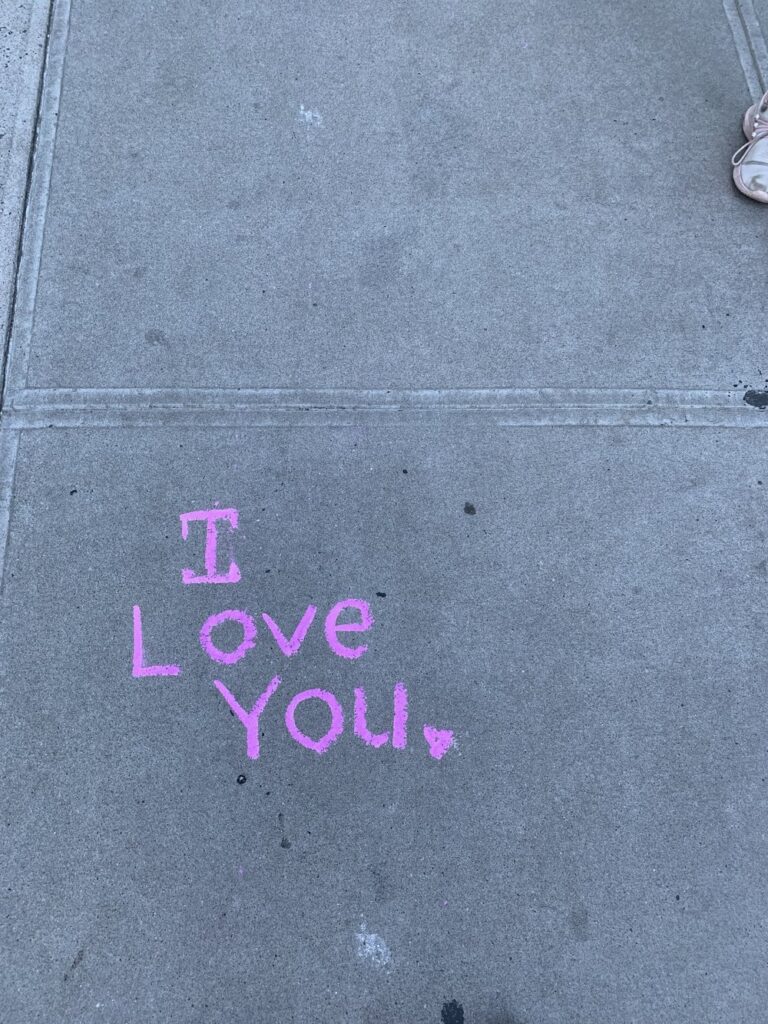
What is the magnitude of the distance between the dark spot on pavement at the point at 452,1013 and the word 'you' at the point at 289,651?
75cm

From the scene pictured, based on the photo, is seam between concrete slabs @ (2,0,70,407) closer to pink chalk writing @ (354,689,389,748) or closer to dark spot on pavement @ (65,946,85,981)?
pink chalk writing @ (354,689,389,748)

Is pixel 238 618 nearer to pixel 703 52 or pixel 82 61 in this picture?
pixel 82 61

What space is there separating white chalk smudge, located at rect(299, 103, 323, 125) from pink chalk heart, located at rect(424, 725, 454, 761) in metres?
2.71

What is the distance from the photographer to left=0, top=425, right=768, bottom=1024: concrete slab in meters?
2.54

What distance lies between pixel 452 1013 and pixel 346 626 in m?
1.28

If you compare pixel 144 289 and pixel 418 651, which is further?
pixel 144 289

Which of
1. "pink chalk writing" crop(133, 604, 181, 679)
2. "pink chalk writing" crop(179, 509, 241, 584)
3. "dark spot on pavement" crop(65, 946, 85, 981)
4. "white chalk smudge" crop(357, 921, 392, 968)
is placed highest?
"pink chalk writing" crop(179, 509, 241, 584)

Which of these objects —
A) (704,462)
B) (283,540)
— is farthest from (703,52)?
(283,540)

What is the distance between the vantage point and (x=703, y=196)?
3592 mm

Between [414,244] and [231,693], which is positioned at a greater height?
[414,244]

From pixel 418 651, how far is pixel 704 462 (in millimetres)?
1399

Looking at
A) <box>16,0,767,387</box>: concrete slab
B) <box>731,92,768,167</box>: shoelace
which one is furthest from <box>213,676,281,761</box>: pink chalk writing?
<box>731,92,768,167</box>: shoelace

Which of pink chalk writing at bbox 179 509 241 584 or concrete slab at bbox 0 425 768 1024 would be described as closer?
concrete slab at bbox 0 425 768 1024

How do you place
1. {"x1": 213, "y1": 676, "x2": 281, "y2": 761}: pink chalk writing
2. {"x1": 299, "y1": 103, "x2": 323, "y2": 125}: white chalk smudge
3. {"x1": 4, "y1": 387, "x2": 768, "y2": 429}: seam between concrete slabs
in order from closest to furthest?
{"x1": 213, "y1": 676, "x2": 281, "y2": 761}: pink chalk writing
{"x1": 4, "y1": 387, "x2": 768, "y2": 429}: seam between concrete slabs
{"x1": 299, "y1": 103, "x2": 323, "y2": 125}: white chalk smudge
